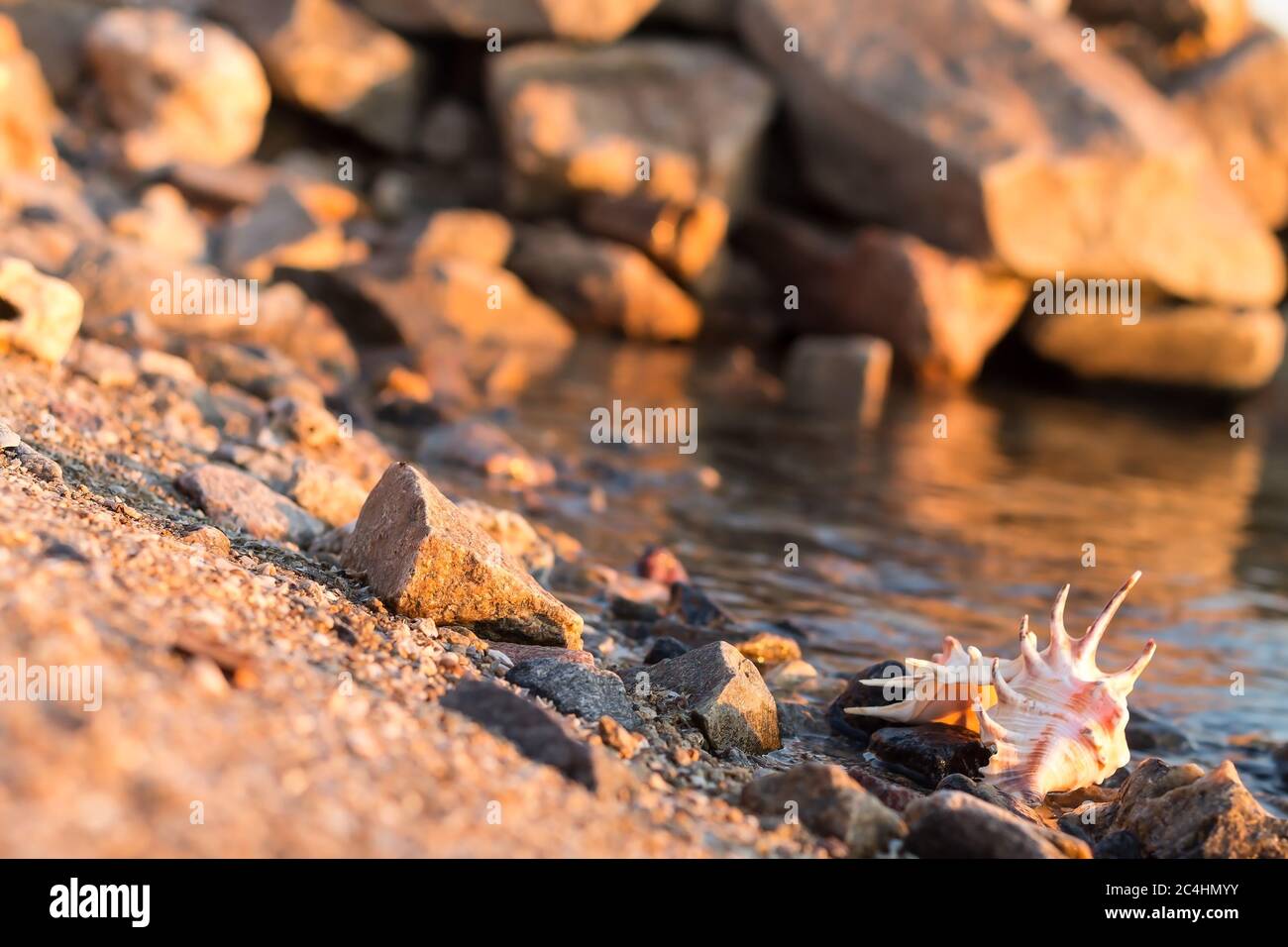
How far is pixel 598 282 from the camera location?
16.0m

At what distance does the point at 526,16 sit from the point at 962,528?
1067cm

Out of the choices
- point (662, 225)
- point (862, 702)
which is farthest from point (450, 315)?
point (862, 702)

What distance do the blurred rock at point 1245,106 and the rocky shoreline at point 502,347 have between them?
0.22 ft

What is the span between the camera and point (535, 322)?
14.5 meters

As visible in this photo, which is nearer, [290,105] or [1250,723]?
[1250,723]

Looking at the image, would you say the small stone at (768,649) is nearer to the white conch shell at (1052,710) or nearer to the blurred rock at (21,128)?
the white conch shell at (1052,710)

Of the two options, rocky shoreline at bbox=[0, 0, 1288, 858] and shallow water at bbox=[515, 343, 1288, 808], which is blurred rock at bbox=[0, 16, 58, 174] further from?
shallow water at bbox=[515, 343, 1288, 808]

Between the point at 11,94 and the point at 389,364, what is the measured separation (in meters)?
5.55

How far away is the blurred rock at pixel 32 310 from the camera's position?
18.9 feet

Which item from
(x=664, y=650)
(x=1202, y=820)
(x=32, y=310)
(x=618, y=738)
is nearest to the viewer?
(x=618, y=738)

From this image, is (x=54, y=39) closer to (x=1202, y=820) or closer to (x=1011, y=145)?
(x=1011, y=145)

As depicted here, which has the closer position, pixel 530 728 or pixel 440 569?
pixel 530 728
